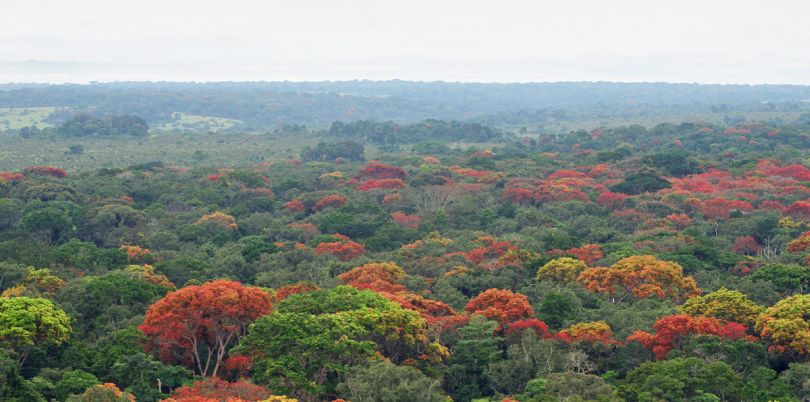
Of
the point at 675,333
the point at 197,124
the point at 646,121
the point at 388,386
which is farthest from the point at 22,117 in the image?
the point at 388,386

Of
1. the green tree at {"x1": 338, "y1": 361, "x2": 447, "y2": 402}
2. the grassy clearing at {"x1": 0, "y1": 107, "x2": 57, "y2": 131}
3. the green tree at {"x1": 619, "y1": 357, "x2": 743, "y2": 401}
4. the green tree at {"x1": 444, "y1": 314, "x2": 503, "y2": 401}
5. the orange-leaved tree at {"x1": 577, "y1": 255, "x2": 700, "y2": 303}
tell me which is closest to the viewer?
the green tree at {"x1": 338, "y1": 361, "x2": 447, "y2": 402}

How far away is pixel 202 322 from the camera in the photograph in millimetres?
28297

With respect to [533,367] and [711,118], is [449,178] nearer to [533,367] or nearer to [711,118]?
[533,367]

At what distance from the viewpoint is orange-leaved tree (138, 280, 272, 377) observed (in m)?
28.2

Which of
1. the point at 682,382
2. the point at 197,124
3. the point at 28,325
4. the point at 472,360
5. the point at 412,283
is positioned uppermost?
the point at 28,325

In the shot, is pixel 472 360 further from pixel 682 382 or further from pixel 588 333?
pixel 682 382

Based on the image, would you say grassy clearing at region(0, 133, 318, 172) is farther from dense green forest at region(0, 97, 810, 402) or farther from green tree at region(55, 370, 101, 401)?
green tree at region(55, 370, 101, 401)

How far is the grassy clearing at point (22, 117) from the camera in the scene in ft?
534

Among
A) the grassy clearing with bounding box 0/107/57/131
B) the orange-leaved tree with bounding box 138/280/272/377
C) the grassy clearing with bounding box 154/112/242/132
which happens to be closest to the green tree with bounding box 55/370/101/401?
the orange-leaved tree with bounding box 138/280/272/377

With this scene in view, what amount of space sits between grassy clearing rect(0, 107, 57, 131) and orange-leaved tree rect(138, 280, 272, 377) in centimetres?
13966

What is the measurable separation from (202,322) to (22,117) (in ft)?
541

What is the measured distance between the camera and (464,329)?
99.0 feet

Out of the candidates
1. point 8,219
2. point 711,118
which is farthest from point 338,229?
point 711,118

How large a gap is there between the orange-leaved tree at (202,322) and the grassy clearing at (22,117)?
140 m
